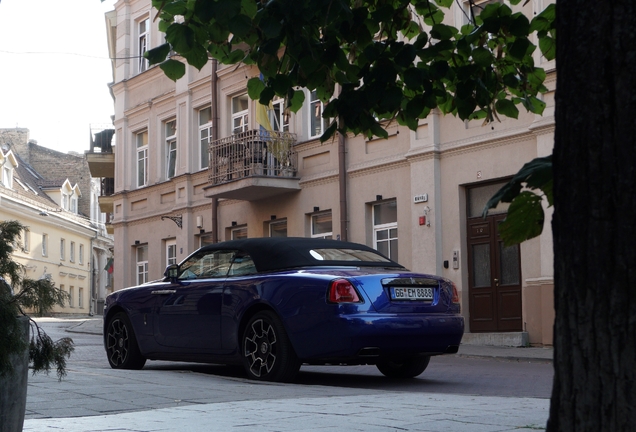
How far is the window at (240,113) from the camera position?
89.2ft

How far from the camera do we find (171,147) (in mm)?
31031

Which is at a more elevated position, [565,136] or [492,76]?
[492,76]

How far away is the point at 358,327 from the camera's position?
8.92 meters

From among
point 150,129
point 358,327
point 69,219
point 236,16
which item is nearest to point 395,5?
point 236,16

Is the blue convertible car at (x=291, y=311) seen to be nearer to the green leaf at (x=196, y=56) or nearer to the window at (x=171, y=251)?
the green leaf at (x=196, y=56)

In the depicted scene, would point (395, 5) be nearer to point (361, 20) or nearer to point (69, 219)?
point (361, 20)

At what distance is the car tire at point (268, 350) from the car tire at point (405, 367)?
1.46 metres

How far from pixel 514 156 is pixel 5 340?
15214mm

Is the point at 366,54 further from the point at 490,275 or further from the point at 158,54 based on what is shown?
the point at 490,275

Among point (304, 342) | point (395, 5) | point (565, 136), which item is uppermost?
point (395, 5)

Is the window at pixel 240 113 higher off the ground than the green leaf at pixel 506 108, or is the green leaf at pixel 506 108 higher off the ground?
the window at pixel 240 113

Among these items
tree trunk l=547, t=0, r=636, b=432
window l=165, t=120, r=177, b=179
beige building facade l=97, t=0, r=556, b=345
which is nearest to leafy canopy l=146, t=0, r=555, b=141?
tree trunk l=547, t=0, r=636, b=432

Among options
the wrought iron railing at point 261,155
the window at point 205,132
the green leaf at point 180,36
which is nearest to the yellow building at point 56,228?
the window at point 205,132

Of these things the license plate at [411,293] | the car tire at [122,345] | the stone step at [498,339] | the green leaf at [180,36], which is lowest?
the stone step at [498,339]
